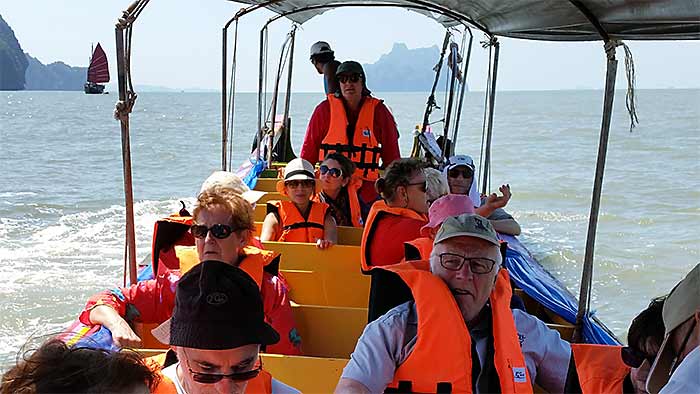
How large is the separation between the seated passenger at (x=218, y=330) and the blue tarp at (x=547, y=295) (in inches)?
73.1

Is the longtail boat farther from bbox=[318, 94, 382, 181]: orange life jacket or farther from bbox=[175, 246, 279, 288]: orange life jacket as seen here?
bbox=[318, 94, 382, 181]: orange life jacket

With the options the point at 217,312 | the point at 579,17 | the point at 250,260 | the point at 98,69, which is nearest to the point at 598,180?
the point at 579,17

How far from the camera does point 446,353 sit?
1.93 m

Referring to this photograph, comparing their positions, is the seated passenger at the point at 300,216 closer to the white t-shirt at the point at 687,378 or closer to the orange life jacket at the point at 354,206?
the orange life jacket at the point at 354,206

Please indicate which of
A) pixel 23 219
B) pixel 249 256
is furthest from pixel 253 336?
pixel 23 219

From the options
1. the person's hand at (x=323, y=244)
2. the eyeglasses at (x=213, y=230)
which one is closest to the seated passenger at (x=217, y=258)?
the eyeglasses at (x=213, y=230)

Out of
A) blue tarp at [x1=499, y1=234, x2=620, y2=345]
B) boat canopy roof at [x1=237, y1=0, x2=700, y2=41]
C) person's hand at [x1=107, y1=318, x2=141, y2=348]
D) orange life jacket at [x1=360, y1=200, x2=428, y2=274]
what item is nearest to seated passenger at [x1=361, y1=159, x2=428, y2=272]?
orange life jacket at [x1=360, y1=200, x2=428, y2=274]

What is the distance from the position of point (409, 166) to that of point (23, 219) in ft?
26.9

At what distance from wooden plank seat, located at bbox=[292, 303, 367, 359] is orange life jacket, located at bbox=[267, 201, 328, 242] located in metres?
0.96

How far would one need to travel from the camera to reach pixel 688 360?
1087mm

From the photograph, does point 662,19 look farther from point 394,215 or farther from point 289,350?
point 289,350

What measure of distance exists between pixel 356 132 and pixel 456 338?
3.04m

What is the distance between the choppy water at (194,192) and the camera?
22.9ft

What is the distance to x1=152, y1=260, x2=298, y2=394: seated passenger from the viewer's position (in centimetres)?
141
